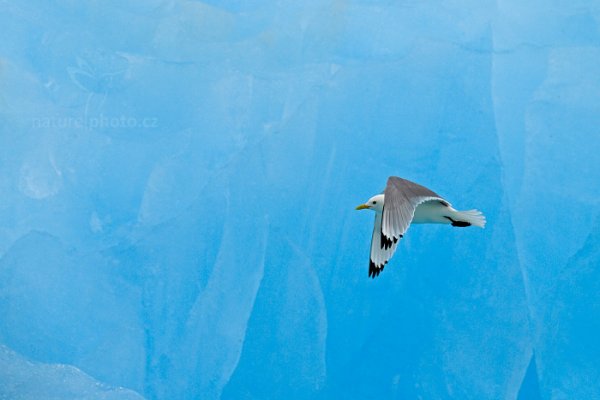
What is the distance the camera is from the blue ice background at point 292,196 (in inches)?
114

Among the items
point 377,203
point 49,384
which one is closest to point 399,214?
point 377,203

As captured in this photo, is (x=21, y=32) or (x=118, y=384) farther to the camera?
(x=21, y=32)

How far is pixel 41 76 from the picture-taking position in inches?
123

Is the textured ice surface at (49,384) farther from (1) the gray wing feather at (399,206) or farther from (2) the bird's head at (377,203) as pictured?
(1) the gray wing feather at (399,206)

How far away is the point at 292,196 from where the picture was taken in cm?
304

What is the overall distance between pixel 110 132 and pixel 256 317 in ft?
3.09

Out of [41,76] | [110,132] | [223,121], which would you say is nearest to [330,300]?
[223,121]

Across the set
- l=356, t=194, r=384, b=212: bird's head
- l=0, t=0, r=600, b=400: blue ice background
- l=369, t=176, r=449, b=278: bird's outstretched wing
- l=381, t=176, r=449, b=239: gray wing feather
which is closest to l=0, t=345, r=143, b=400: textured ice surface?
l=0, t=0, r=600, b=400: blue ice background

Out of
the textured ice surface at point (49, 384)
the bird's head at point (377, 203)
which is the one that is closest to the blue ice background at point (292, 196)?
the textured ice surface at point (49, 384)

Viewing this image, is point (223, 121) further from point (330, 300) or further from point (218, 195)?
point (330, 300)

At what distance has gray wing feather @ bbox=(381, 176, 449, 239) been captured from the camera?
1.78 meters

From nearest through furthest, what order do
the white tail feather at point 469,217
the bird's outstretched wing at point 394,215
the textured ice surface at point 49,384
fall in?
1. the bird's outstretched wing at point 394,215
2. the white tail feather at point 469,217
3. the textured ice surface at point 49,384

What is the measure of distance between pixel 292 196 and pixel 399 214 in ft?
4.01

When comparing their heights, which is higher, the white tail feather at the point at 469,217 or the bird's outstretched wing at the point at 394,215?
the white tail feather at the point at 469,217
